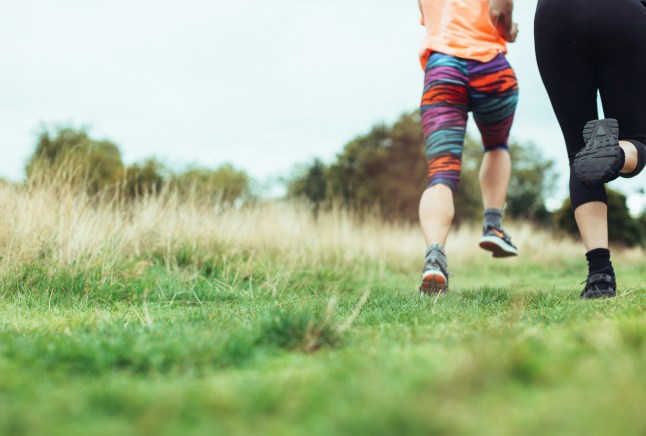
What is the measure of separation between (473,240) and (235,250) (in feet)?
23.0

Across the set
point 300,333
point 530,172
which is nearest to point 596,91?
→ point 300,333

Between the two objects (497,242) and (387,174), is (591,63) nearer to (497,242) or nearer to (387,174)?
(497,242)

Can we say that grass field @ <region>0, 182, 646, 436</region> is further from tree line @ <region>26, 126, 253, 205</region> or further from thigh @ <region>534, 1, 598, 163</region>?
tree line @ <region>26, 126, 253, 205</region>

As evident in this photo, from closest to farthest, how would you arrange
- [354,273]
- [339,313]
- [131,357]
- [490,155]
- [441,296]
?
[131,357] < [339,313] < [441,296] < [490,155] < [354,273]

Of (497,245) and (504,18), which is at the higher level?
(504,18)

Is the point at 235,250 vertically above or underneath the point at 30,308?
above

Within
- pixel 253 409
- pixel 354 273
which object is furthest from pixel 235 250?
pixel 253 409

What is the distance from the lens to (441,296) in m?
3.01

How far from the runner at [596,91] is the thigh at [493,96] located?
0.58 metres

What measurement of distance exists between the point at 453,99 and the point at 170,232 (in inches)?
105

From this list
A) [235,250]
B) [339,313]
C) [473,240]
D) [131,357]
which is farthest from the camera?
[473,240]

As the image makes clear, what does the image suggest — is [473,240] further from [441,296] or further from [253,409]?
[253,409]

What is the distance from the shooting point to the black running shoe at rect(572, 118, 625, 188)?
105 inches

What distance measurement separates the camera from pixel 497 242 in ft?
13.1
